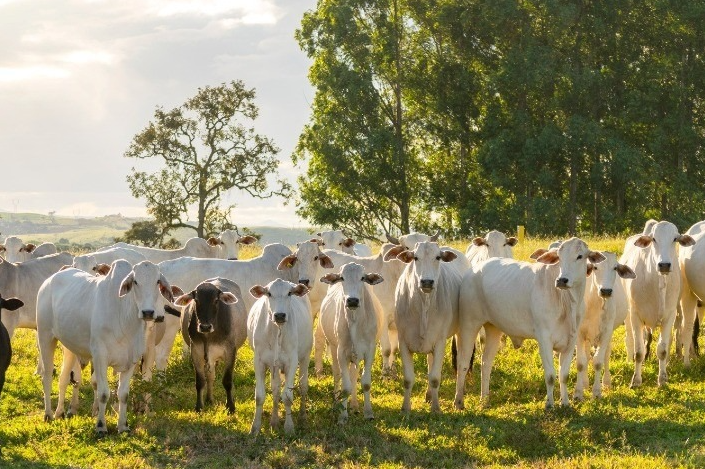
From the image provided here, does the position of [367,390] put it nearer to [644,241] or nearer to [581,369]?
[581,369]

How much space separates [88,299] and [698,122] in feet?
119

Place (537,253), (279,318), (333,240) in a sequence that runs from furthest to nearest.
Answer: (333,240) < (537,253) < (279,318)

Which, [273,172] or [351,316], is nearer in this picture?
[351,316]

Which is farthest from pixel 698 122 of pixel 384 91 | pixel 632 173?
pixel 384 91

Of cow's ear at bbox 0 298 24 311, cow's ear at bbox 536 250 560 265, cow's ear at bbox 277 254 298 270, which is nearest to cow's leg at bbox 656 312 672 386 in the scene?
cow's ear at bbox 536 250 560 265

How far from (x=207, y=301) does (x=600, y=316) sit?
5763 mm

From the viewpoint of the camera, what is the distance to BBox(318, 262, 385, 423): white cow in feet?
44.4

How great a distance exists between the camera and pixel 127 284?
1288 cm

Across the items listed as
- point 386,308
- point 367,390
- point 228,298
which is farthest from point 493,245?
point 228,298

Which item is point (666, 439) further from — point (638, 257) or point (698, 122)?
point (698, 122)

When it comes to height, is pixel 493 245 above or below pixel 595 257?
below

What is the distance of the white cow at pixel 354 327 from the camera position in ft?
44.4

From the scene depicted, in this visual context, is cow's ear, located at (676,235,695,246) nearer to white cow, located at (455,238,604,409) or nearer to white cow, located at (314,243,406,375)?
white cow, located at (455,238,604,409)

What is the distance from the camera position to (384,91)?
153 ft
